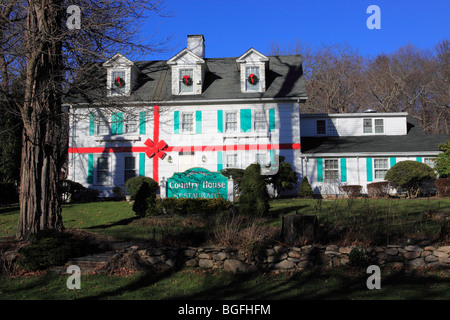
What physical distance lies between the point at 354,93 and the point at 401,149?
52.5 ft

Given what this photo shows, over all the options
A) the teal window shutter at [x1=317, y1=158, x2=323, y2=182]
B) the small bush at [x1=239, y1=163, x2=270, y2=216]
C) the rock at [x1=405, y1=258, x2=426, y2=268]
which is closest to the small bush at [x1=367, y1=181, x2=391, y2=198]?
the teal window shutter at [x1=317, y1=158, x2=323, y2=182]

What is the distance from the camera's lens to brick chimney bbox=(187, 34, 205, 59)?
910 inches

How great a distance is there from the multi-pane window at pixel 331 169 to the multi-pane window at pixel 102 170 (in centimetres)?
1239

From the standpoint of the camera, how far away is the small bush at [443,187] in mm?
16719

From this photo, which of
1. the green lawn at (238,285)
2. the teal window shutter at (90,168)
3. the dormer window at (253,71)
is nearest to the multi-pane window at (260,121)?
the dormer window at (253,71)

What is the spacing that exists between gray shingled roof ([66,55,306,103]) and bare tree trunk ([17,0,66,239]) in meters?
10.2

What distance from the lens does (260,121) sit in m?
20.4

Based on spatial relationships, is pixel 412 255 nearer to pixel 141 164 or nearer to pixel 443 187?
pixel 443 187

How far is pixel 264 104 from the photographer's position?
20391 mm

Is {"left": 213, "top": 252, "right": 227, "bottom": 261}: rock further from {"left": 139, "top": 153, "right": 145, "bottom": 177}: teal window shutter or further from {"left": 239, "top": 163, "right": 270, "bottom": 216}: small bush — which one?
{"left": 139, "top": 153, "right": 145, "bottom": 177}: teal window shutter
